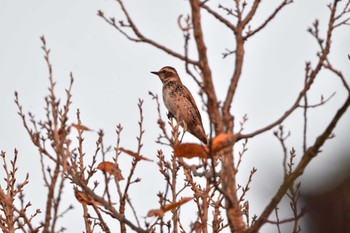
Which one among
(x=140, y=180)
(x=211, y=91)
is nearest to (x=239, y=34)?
(x=211, y=91)

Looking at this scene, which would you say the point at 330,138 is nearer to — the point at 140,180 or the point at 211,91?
the point at 211,91

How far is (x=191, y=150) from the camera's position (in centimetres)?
416

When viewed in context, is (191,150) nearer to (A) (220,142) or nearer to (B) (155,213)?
(A) (220,142)

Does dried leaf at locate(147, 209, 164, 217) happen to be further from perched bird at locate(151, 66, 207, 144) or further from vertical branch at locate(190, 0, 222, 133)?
perched bird at locate(151, 66, 207, 144)

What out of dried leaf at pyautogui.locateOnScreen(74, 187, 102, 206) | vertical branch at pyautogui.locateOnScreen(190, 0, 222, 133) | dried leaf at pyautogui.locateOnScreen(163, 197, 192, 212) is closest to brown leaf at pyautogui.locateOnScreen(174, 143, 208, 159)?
vertical branch at pyautogui.locateOnScreen(190, 0, 222, 133)

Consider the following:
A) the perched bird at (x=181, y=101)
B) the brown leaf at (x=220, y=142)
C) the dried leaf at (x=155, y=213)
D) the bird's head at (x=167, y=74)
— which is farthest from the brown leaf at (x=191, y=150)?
the bird's head at (x=167, y=74)

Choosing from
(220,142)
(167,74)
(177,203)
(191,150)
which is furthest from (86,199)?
(167,74)

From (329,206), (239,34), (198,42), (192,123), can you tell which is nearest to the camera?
(329,206)

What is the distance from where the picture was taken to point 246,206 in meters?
7.28

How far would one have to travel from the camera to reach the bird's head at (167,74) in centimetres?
1279

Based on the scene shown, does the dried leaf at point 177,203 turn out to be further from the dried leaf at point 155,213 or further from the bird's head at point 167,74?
the bird's head at point 167,74

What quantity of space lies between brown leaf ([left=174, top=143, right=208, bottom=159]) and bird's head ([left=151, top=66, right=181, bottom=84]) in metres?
8.57

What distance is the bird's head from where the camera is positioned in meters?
12.8

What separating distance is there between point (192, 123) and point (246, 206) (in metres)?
5.25
